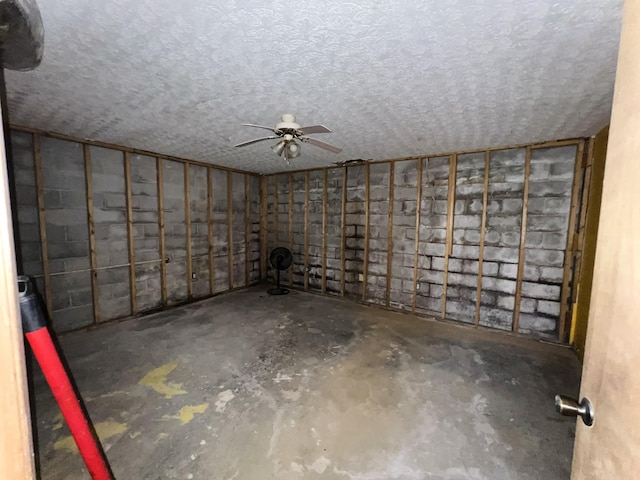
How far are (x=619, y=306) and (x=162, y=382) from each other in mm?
2915

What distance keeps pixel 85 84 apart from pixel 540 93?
3.31 meters

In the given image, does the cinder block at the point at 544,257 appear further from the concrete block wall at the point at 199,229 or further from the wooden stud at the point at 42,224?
the wooden stud at the point at 42,224

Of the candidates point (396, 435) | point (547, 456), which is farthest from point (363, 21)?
point (547, 456)

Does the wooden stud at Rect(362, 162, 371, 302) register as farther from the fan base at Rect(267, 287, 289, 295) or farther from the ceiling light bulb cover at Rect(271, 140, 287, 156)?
the ceiling light bulb cover at Rect(271, 140, 287, 156)

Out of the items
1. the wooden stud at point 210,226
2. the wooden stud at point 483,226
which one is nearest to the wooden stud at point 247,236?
the wooden stud at point 210,226

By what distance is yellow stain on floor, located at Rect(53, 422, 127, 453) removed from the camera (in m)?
1.70

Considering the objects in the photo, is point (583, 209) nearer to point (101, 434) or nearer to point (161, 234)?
point (101, 434)

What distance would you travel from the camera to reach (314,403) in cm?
214

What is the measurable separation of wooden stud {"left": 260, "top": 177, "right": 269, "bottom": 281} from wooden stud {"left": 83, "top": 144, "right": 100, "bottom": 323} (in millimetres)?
2807

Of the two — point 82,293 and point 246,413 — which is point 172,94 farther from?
point 82,293

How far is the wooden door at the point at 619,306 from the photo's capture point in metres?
0.54

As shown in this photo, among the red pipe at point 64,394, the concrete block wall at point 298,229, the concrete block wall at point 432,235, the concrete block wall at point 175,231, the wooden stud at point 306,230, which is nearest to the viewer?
the red pipe at point 64,394

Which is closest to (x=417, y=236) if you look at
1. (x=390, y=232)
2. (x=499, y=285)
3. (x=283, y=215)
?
(x=390, y=232)

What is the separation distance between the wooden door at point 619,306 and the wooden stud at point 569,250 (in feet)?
10.3
